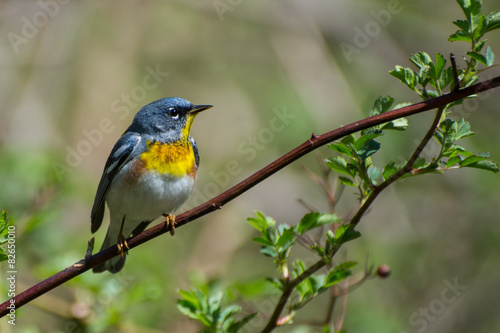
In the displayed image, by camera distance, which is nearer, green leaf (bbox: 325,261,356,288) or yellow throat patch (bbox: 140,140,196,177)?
green leaf (bbox: 325,261,356,288)

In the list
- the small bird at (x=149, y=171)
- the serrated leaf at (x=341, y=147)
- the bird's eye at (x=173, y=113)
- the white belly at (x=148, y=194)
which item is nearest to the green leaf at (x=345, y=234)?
the serrated leaf at (x=341, y=147)

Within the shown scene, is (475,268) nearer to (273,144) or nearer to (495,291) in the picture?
(495,291)

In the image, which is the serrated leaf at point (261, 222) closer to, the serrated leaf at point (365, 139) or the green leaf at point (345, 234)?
the green leaf at point (345, 234)

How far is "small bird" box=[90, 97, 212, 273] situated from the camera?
3379mm

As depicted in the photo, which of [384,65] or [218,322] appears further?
[384,65]

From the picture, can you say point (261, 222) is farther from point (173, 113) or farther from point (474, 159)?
point (173, 113)

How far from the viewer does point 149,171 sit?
338 centimetres

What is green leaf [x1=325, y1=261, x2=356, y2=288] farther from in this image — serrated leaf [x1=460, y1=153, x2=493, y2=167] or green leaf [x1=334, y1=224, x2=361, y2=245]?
serrated leaf [x1=460, y1=153, x2=493, y2=167]

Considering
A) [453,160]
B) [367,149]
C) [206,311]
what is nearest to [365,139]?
[367,149]

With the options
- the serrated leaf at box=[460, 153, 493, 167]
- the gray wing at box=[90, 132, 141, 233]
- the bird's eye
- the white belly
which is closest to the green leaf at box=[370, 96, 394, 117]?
the serrated leaf at box=[460, 153, 493, 167]

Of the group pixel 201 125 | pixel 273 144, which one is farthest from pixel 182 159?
pixel 201 125

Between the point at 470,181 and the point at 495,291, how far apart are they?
1.05 meters

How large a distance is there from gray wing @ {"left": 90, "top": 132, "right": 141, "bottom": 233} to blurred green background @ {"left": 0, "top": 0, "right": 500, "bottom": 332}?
0.94ft

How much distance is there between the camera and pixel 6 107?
213 inches
